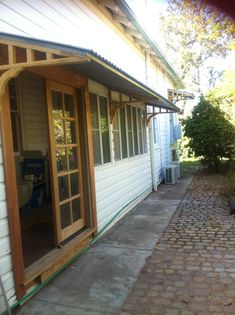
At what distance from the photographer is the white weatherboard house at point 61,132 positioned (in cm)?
321

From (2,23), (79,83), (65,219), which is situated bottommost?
(65,219)

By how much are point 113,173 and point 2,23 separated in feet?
12.2

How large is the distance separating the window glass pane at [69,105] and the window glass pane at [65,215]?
4.39 ft

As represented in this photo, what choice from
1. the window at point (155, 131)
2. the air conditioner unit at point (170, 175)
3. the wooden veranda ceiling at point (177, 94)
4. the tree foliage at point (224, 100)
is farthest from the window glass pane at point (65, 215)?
the wooden veranda ceiling at point (177, 94)

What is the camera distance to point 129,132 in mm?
8039

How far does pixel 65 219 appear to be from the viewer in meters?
4.67

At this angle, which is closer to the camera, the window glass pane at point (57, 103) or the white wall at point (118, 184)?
the window glass pane at point (57, 103)

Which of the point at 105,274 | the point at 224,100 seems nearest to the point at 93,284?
→ the point at 105,274

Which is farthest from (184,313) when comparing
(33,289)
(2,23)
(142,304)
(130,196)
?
(130,196)

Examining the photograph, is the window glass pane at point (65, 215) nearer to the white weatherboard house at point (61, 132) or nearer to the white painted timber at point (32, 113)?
the white weatherboard house at point (61, 132)

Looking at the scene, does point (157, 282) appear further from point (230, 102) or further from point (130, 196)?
point (230, 102)

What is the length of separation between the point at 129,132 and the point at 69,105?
3259 mm

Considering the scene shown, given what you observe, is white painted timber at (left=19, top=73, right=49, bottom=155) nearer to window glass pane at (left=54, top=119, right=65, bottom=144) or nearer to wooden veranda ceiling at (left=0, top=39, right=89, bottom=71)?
window glass pane at (left=54, top=119, right=65, bottom=144)

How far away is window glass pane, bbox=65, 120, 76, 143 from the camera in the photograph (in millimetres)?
4825
